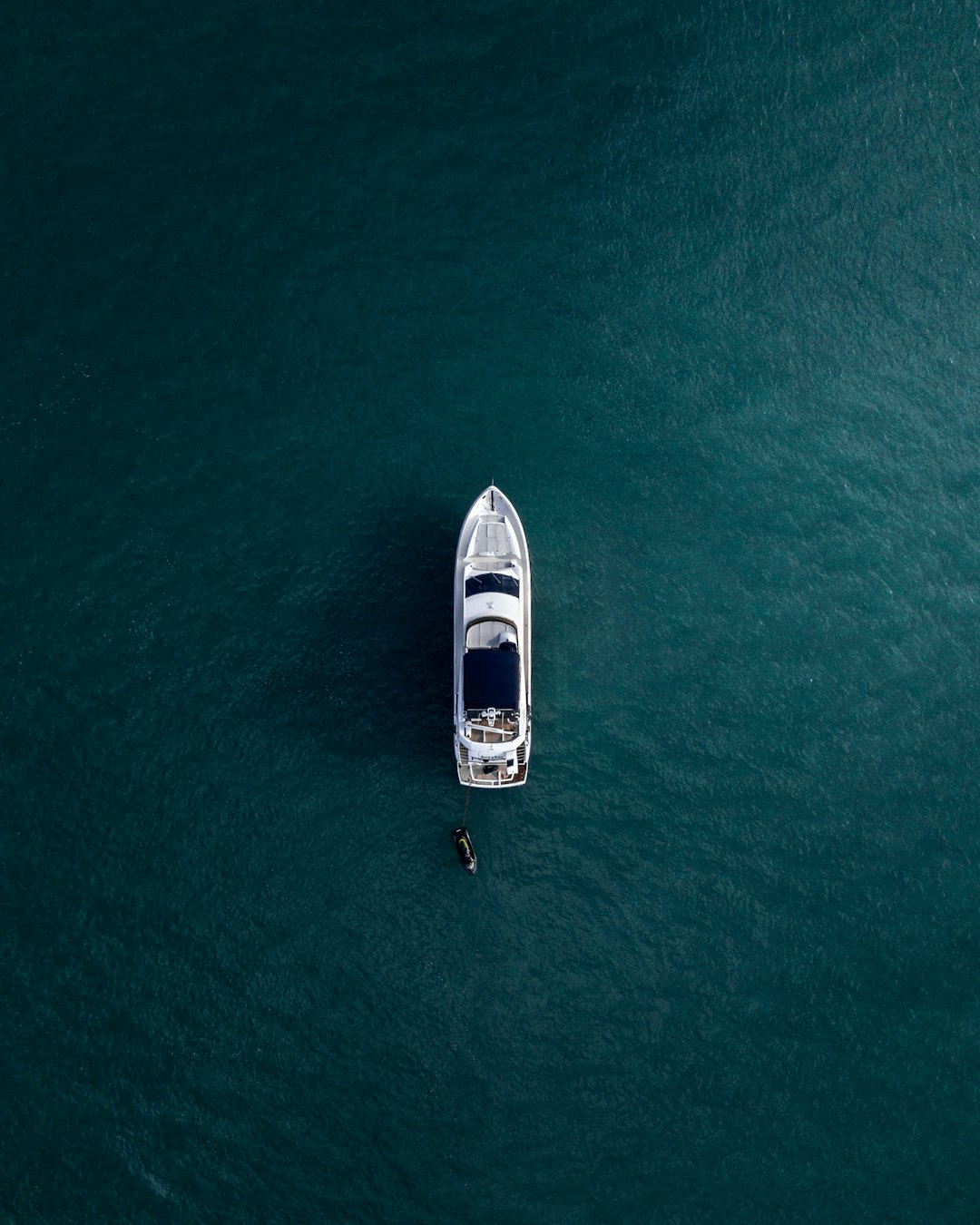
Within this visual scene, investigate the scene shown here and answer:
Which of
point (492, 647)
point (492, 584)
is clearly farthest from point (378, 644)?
point (492, 584)

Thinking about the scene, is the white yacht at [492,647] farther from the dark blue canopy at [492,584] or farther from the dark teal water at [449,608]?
the dark teal water at [449,608]

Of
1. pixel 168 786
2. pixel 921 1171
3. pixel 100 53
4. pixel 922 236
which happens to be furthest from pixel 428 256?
pixel 921 1171

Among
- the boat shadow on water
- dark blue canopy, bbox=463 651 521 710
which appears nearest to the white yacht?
dark blue canopy, bbox=463 651 521 710

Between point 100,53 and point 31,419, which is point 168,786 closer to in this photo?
A: point 31,419

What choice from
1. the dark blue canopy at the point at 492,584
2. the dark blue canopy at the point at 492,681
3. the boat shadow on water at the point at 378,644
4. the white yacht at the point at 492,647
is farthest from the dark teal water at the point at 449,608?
the dark blue canopy at the point at 492,681

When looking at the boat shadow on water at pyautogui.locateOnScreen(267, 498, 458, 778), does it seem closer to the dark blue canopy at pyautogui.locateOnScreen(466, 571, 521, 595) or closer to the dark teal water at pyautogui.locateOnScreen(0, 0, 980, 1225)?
the dark teal water at pyautogui.locateOnScreen(0, 0, 980, 1225)
